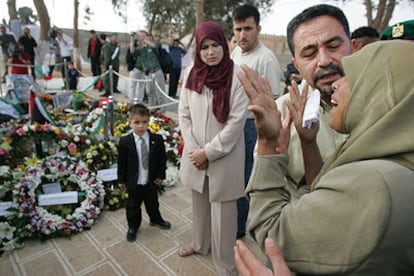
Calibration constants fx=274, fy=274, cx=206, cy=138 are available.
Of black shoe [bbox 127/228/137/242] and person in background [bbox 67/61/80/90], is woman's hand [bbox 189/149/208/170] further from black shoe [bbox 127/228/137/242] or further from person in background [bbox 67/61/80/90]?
person in background [bbox 67/61/80/90]

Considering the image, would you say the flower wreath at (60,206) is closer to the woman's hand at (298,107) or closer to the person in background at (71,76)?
the woman's hand at (298,107)

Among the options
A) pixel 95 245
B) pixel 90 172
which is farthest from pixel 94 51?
pixel 95 245

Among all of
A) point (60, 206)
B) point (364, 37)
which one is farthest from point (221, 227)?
point (364, 37)

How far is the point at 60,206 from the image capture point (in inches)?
124

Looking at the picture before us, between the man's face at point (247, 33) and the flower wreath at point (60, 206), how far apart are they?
7.90 ft

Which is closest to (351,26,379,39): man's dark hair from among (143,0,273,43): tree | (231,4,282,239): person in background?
(231,4,282,239): person in background

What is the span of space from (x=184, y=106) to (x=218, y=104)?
0.35 metres

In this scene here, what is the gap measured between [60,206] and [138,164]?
121cm

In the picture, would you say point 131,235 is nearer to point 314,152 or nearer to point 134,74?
point 314,152

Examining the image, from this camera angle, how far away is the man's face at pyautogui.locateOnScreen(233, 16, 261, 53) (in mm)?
2795

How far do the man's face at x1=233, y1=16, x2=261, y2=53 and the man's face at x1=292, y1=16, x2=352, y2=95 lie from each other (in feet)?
4.59

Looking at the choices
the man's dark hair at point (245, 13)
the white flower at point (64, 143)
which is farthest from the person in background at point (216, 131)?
the white flower at point (64, 143)

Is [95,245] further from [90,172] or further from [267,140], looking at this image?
[267,140]

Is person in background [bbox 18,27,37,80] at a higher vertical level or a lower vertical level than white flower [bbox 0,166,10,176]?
higher
